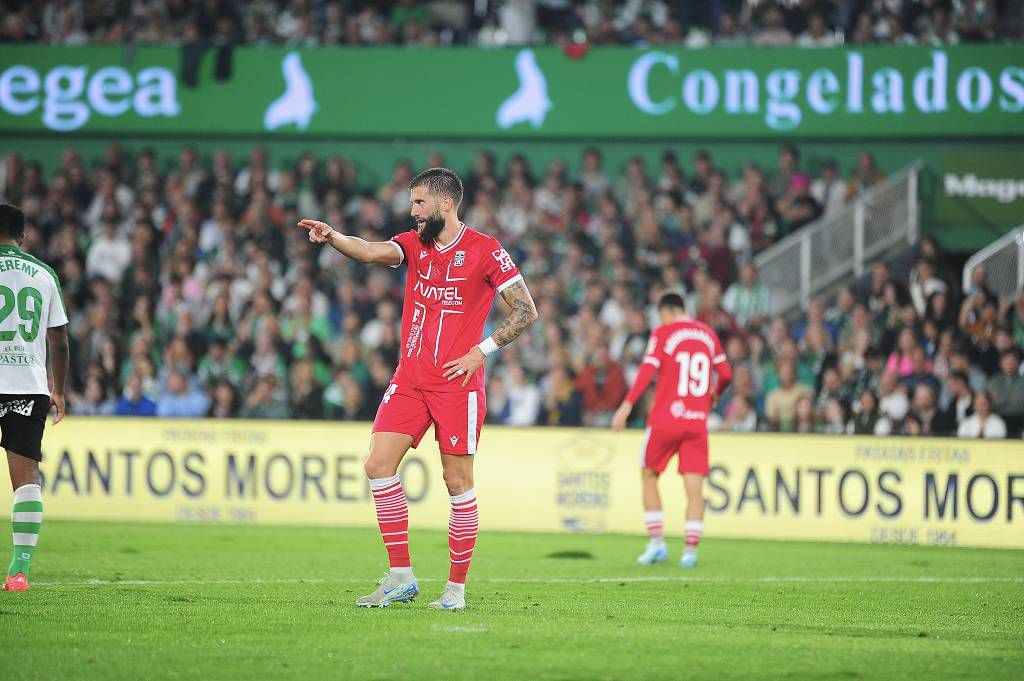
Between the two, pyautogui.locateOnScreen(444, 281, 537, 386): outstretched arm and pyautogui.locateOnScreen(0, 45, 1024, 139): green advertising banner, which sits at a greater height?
pyautogui.locateOnScreen(0, 45, 1024, 139): green advertising banner

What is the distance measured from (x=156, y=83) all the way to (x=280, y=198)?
2639 millimetres

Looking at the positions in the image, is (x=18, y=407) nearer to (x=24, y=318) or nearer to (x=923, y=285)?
(x=24, y=318)

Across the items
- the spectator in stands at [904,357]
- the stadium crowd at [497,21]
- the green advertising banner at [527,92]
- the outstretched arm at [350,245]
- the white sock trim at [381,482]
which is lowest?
the white sock trim at [381,482]

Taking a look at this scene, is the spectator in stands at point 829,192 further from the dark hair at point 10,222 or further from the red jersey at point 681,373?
the dark hair at point 10,222

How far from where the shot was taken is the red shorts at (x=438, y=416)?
8.73 m

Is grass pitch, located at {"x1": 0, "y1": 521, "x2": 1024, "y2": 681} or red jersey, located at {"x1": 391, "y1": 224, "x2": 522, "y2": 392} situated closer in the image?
grass pitch, located at {"x1": 0, "y1": 521, "x2": 1024, "y2": 681}

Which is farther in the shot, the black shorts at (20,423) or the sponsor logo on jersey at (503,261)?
the black shorts at (20,423)

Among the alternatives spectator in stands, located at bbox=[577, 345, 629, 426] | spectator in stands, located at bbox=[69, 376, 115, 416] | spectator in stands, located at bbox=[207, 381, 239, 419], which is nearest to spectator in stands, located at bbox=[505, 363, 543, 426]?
spectator in stands, located at bbox=[577, 345, 629, 426]

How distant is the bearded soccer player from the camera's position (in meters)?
8.73

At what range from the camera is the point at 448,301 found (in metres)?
8.84

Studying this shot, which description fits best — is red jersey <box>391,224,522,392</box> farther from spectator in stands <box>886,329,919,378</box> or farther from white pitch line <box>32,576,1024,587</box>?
spectator in stands <box>886,329,919,378</box>

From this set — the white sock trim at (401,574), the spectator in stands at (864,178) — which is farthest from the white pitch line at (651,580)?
the spectator in stands at (864,178)

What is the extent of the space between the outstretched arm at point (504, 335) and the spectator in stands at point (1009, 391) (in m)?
10.3

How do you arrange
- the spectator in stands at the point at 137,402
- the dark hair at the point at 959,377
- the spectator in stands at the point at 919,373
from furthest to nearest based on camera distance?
the spectator in stands at the point at 137,402, the spectator in stands at the point at 919,373, the dark hair at the point at 959,377
